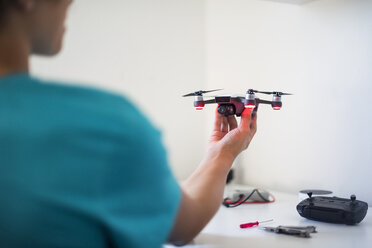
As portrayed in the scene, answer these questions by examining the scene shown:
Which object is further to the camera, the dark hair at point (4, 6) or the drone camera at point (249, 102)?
the drone camera at point (249, 102)

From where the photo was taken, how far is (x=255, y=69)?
166cm

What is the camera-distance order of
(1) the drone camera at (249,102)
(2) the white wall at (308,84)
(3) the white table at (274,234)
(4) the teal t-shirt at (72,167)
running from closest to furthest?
(4) the teal t-shirt at (72,167), (3) the white table at (274,234), (1) the drone camera at (249,102), (2) the white wall at (308,84)

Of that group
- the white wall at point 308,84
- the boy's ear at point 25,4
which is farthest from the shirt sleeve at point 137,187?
the white wall at point 308,84

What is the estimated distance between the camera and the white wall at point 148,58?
1.67 meters

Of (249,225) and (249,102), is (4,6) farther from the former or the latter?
(249,225)

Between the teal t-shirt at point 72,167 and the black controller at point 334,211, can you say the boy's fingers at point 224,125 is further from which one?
the teal t-shirt at point 72,167

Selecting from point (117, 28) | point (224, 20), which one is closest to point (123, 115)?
point (117, 28)

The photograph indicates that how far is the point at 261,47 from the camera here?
1625mm

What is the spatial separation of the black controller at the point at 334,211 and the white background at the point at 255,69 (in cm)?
24

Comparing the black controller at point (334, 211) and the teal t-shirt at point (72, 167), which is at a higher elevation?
the teal t-shirt at point (72, 167)

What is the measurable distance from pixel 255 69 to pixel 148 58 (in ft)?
1.62

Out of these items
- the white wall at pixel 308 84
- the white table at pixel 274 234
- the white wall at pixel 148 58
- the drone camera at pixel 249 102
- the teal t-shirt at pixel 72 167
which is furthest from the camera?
the white wall at pixel 148 58

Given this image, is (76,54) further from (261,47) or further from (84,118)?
(84,118)

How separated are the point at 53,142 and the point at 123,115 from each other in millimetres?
78
